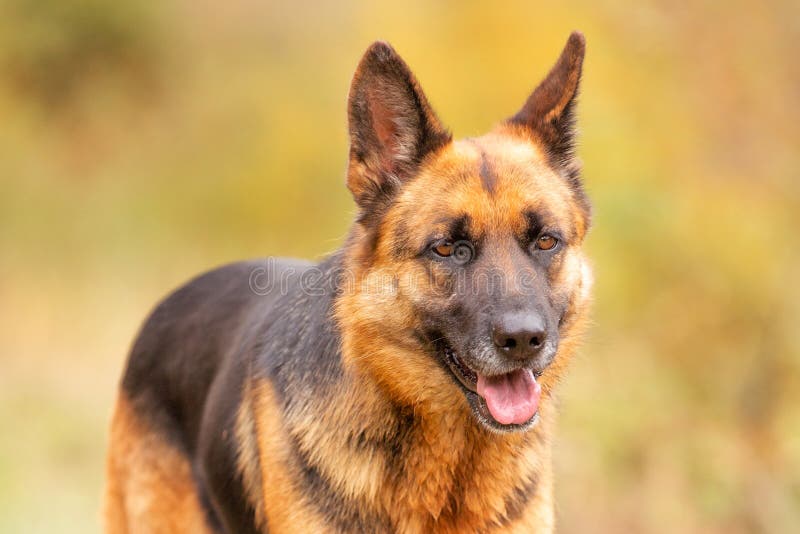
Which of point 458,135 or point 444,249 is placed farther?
point 458,135

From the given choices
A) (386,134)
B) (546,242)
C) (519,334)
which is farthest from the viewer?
(386,134)

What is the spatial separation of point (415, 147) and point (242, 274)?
5.13 feet

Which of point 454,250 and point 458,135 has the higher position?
point 458,135

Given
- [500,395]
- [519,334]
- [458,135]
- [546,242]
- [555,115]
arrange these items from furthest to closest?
[458,135], [555,115], [546,242], [500,395], [519,334]

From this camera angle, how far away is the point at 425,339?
382 centimetres

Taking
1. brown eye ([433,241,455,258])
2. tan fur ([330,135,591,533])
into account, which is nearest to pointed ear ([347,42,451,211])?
tan fur ([330,135,591,533])

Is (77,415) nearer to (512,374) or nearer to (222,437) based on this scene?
(222,437)

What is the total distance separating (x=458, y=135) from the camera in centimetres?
977

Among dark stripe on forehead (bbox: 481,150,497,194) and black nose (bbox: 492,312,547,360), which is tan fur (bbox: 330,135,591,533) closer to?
dark stripe on forehead (bbox: 481,150,497,194)

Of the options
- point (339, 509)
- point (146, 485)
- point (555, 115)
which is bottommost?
point (146, 485)

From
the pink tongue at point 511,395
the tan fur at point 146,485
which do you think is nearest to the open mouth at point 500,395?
the pink tongue at point 511,395

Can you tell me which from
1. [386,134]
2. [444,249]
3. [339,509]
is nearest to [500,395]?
[444,249]

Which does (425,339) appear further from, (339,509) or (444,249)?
(339,509)

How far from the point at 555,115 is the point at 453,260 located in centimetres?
89
